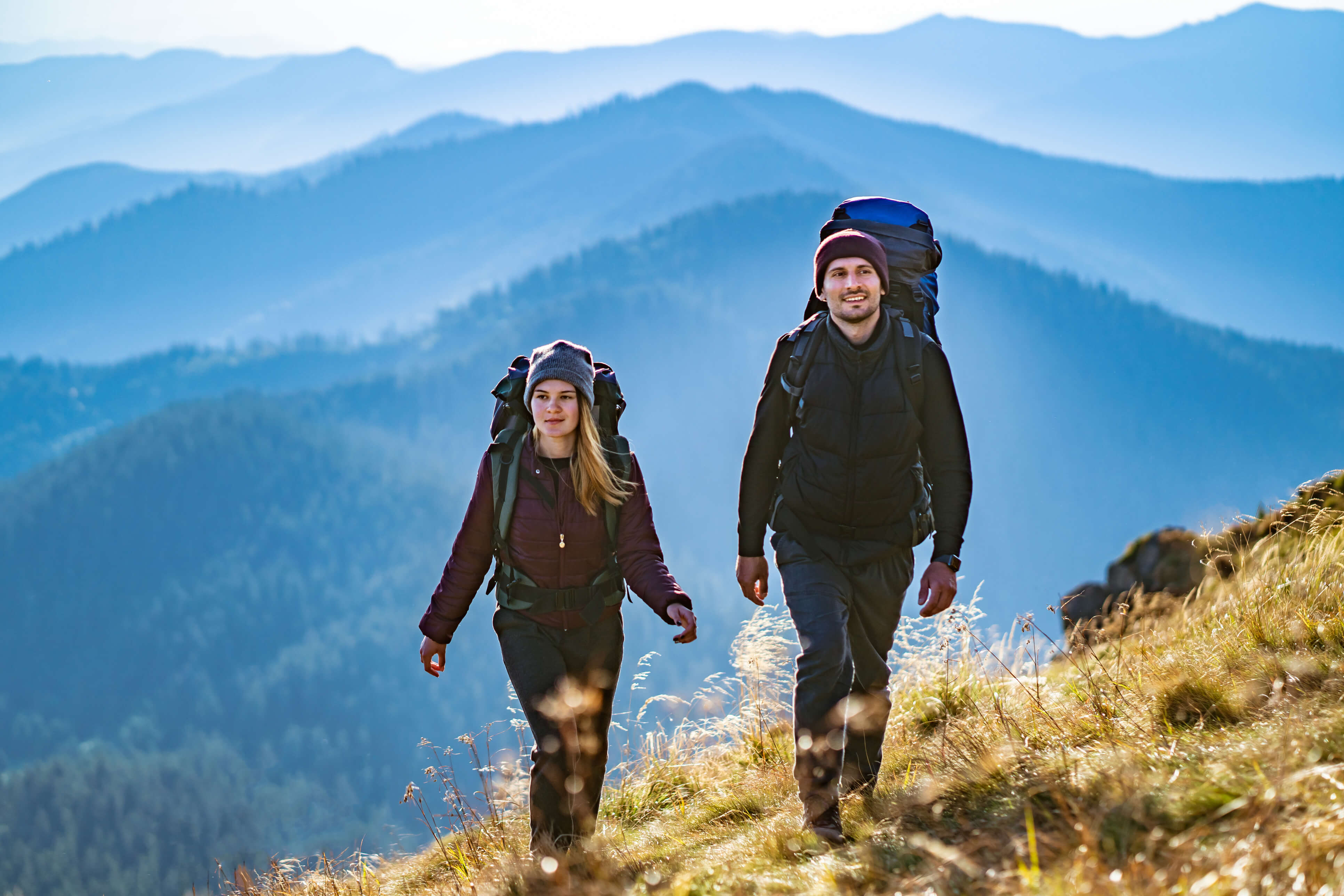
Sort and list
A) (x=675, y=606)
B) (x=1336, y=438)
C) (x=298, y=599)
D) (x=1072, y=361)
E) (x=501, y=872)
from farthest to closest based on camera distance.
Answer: (x=1072, y=361), (x=1336, y=438), (x=298, y=599), (x=675, y=606), (x=501, y=872)

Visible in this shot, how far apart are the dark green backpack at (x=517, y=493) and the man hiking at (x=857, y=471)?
0.46 meters

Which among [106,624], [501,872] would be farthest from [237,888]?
[106,624]

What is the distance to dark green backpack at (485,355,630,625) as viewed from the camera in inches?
122

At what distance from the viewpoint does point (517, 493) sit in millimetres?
3117

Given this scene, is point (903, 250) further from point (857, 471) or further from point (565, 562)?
point (565, 562)

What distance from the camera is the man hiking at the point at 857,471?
10.0 feet

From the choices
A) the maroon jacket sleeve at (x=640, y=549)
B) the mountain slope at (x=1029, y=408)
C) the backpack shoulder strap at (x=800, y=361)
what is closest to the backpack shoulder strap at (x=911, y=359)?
the backpack shoulder strap at (x=800, y=361)

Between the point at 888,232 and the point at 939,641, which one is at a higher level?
the point at 888,232

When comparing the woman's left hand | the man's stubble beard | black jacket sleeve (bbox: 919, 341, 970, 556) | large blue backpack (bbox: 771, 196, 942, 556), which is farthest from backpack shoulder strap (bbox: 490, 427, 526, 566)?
black jacket sleeve (bbox: 919, 341, 970, 556)

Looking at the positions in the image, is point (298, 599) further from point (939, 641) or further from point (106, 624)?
point (939, 641)

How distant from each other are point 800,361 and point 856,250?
42 centimetres

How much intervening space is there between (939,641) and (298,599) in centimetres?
12688

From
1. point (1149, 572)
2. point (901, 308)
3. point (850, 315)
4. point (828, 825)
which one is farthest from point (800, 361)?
point (1149, 572)

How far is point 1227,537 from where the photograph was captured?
4.98 metres
